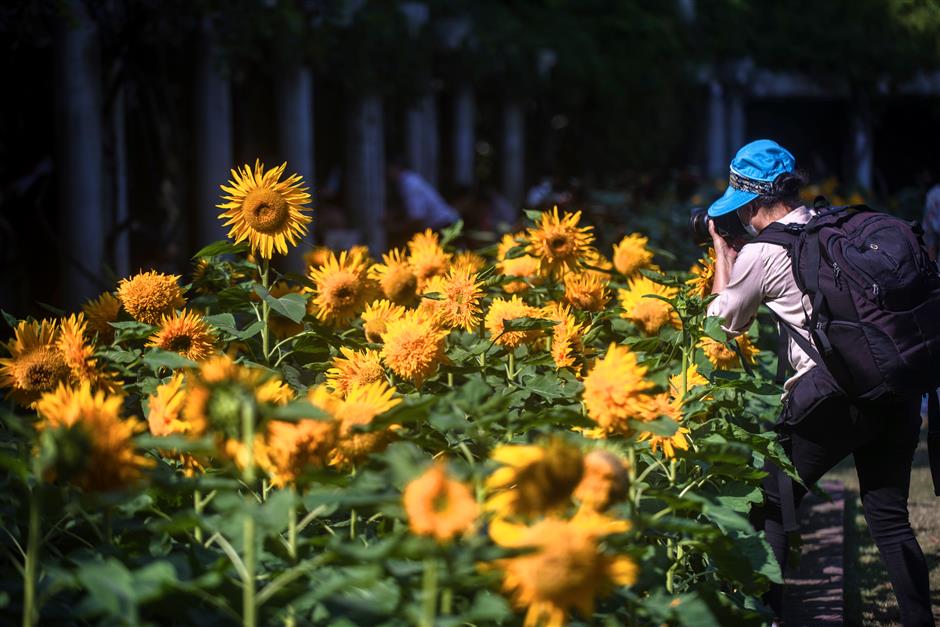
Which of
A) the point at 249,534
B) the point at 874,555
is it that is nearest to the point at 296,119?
the point at 874,555

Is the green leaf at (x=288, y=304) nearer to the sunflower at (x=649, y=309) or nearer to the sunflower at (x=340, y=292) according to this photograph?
the sunflower at (x=340, y=292)

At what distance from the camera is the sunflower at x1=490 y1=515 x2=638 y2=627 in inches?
63.5

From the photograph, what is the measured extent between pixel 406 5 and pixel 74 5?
4.73 meters

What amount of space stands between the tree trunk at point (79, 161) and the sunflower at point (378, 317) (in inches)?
216

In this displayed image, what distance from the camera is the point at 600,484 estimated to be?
1842 millimetres

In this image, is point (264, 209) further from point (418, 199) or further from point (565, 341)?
point (418, 199)

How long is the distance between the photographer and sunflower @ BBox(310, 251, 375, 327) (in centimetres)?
98

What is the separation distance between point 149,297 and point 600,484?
1342 millimetres

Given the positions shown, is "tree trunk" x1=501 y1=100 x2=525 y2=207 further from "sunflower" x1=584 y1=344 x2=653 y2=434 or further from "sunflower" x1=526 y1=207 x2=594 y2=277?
"sunflower" x1=584 y1=344 x2=653 y2=434

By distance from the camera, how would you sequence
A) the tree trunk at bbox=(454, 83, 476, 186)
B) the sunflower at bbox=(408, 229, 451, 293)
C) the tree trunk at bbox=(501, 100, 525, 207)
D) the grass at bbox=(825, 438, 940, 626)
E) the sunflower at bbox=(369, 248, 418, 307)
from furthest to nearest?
the tree trunk at bbox=(501, 100, 525, 207) < the tree trunk at bbox=(454, 83, 476, 186) < the grass at bbox=(825, 438, 940, 626) < the sunflower at bbox=(408, 229, 451, 293) < the sunflower at bbox=(369, 248, 418, 307)

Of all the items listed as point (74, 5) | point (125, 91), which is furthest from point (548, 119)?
point (74, 5)

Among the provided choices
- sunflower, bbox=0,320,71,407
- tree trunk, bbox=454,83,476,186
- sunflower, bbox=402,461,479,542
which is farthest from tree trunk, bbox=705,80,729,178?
sunflower, bbox=402,461,479,542

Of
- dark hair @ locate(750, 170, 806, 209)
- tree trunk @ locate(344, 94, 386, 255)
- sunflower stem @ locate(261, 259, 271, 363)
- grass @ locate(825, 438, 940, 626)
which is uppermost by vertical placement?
tree trunk @ locate(344, 94, 386, 255)

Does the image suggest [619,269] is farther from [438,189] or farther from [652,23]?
[652,23]
